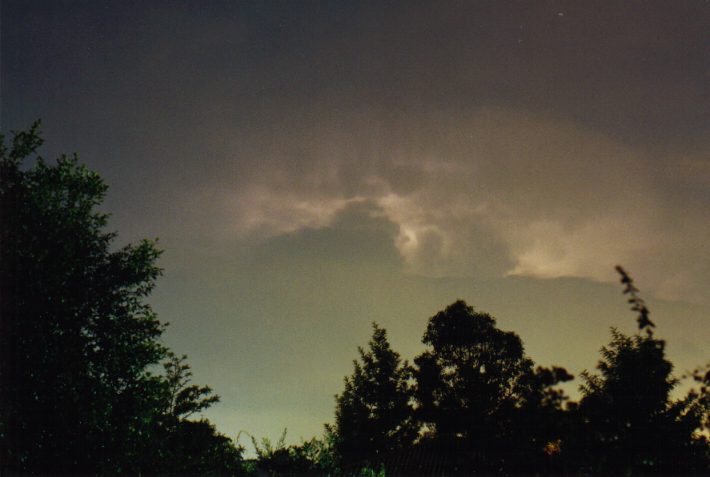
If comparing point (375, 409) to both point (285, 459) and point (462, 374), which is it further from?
point (285, 459)

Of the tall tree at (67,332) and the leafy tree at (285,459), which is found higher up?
the tall tree at (67,332)

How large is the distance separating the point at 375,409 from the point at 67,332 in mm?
36848

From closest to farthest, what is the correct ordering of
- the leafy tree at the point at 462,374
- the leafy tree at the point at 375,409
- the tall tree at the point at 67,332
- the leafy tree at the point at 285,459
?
1. the leafy tree at the point at 285,459
2. the tall tree at the point at 67,332
3. the leafy tree at the point at 462,374
4. the leafy tree at the point at 375,409

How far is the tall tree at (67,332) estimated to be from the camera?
1714 centimetres

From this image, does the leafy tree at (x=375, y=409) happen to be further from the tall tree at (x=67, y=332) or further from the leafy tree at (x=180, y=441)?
the tall tree at (x=67, y=332)

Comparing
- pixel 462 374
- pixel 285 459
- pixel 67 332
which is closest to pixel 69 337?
pixel 67 332

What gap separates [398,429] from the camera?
46.8 metres

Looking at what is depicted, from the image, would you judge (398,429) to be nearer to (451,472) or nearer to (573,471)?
(451,472)

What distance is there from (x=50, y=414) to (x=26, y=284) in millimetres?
5372

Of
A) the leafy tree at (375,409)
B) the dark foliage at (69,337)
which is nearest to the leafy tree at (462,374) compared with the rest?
the leafy tree at (375,409)

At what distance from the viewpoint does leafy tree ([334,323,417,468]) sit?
46.7 m

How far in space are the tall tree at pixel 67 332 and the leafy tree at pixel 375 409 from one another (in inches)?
1203

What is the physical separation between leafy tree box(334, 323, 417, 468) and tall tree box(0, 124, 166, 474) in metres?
30.6

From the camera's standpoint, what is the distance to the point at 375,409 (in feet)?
161
